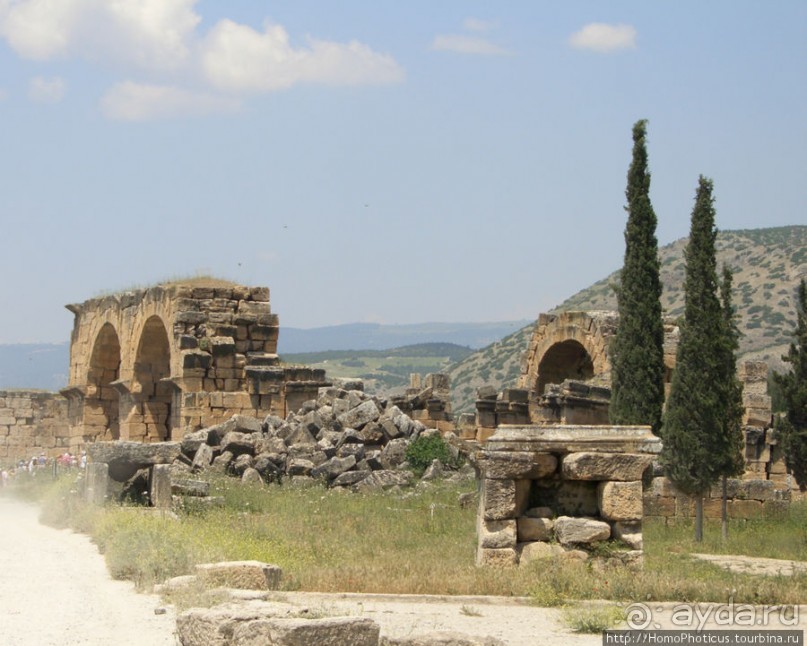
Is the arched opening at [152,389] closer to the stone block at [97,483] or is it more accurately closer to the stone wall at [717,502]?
the stone block at [97,483]

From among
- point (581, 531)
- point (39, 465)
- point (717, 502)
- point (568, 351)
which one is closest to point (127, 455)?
point (717, 502)

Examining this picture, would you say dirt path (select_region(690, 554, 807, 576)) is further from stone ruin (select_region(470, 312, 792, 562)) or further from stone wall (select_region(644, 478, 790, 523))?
stone wall (select_region(644, 478, 790, 523))

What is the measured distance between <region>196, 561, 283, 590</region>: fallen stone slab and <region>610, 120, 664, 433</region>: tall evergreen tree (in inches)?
421

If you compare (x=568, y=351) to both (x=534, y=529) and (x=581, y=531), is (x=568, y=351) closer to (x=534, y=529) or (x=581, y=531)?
(x=534, y=529)

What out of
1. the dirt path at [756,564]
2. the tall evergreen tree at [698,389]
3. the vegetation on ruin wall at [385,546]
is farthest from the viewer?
the tall evergreen tree at [698,389]

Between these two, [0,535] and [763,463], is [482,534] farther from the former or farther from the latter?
[763,463]

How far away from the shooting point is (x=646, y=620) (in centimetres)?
830

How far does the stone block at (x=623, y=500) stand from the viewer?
10.2 m

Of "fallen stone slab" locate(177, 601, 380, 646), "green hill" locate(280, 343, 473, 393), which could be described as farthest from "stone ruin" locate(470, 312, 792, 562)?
"green hill" locate(280, 343, 473, 393)

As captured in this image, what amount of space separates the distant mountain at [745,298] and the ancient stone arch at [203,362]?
26.5 m

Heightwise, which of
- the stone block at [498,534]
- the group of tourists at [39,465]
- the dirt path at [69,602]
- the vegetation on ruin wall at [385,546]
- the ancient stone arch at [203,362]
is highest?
the ancient stone arch at [203,362]

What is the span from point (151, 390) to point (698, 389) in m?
14.6

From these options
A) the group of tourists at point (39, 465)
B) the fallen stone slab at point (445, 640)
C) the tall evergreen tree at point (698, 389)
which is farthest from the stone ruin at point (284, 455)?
the fallen stone slab at point (445, 640)

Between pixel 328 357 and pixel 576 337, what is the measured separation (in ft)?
451
